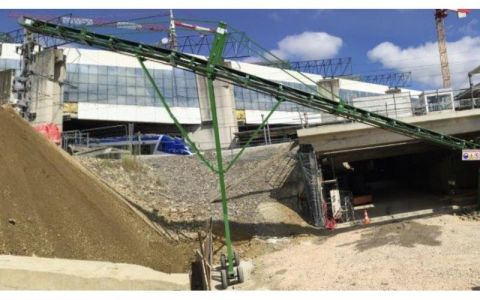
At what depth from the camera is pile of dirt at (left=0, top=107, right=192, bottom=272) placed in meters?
13.0

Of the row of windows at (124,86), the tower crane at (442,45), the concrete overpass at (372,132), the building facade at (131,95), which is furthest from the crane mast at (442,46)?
the concrete overpass at (372,132)

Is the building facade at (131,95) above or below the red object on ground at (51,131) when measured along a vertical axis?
above

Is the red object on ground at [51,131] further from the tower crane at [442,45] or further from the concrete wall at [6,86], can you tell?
the tower crane at [442,45]

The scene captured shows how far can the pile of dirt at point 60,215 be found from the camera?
13.0 meters

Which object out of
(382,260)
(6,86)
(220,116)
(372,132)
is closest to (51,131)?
(6,86)

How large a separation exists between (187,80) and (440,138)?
38132mm

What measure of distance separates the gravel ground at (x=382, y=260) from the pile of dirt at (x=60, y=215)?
4031mm

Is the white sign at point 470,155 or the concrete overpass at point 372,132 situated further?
the concrete overpass at point 372,132

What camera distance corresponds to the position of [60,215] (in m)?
14.5

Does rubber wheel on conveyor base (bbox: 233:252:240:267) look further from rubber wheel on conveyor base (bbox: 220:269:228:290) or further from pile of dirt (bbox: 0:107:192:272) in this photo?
pile of dirt (bbox: 0:107:192:272)

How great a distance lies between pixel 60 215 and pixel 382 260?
1186 cm

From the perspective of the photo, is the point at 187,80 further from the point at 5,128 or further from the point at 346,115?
the point at 5,128

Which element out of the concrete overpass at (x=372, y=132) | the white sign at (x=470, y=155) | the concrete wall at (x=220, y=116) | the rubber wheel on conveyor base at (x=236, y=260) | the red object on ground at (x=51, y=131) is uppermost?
the concrete wall at (x=220, y=116)

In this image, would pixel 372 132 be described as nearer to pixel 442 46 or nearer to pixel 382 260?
pixel 382 260
